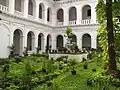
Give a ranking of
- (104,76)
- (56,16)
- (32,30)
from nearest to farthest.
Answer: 1. (104,76)
2. (32,30)
3. (56,16)

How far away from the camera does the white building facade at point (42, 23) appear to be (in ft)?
68.1

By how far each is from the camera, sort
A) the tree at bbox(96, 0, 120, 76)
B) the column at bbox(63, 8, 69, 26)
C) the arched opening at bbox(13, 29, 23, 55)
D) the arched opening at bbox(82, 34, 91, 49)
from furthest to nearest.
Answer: the arched opening at bbox(82, 34, 91, 49), the column at bbox(63, 8, 69, 26), the arched opening at bbox(13, 29, 23, 55), the tree at bbox(96, 0, 120, 76)

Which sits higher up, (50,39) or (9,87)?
(50,39)

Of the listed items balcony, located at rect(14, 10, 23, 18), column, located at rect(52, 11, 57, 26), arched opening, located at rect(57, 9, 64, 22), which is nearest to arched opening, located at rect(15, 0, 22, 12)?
balcony, located at rect(14, 10, 23, 18)

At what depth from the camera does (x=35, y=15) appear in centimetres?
2512

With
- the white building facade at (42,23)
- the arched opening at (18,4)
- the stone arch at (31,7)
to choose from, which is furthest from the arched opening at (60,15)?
the arched opening at (18,4)

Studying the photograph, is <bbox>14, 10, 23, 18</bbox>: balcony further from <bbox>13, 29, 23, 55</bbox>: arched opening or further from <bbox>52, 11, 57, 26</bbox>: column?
<bbox>52, 11, 57, 26</bbox>: column

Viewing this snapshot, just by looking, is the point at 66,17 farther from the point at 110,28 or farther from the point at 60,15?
the point at 110,28

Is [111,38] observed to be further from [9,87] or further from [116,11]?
[9,87]

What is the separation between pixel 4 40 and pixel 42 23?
7.20 m

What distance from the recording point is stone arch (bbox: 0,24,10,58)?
19789mm

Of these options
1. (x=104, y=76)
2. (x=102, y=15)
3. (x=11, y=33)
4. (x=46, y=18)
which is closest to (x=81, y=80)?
(x=104, y=76)

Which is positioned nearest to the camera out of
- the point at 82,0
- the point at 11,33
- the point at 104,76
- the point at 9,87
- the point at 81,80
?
the point at 9,87

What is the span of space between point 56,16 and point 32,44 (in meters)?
6.55
